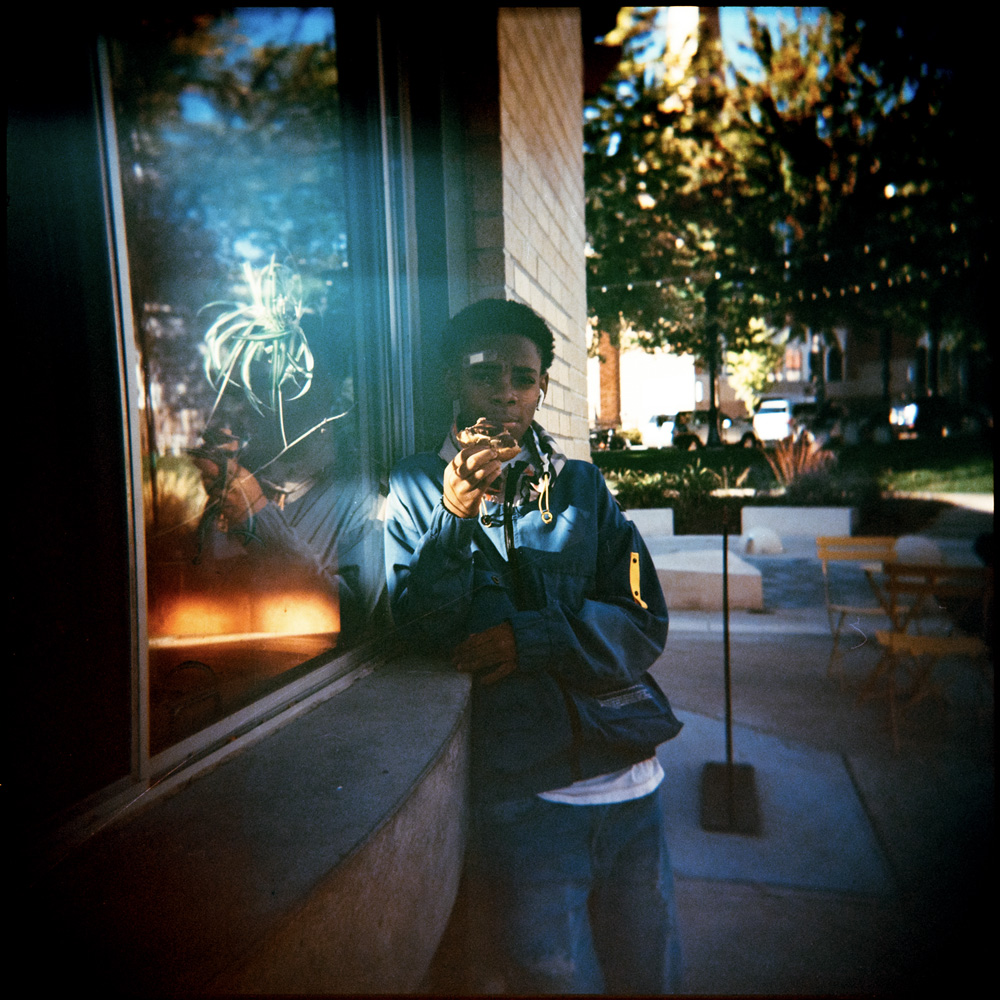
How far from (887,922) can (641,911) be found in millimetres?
456

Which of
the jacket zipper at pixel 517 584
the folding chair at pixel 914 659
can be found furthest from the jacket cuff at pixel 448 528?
the folding chair at pixel 914 659

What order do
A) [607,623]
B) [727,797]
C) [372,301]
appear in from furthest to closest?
[727,797], [372,301], [607,623]

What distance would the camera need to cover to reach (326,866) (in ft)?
2.66

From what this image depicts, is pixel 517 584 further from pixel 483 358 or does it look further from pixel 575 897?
pixel 575 897

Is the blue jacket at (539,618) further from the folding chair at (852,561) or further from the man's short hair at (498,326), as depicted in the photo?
the folding chair at (852,561)

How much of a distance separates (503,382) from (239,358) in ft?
1.71

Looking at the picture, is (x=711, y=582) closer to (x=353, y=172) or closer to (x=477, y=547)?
(x=477, y=547)

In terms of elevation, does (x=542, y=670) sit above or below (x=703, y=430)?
below

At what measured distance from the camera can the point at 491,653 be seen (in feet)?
4.22

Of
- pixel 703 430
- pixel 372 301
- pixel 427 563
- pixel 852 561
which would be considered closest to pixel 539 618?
pixel 427 563

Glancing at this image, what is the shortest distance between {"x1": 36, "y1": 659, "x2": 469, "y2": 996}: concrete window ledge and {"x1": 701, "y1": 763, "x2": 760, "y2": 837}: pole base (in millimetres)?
868

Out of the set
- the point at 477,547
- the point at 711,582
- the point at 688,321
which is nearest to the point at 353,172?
the point at 688,321

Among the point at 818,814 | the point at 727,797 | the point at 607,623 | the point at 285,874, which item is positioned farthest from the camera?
the point at 727,797

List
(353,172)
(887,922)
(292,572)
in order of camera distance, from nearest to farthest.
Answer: (887,922) < (292,572) < (353,172)
